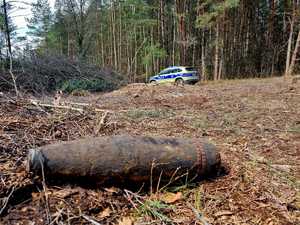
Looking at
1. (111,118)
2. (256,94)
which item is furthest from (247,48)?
(111,118)

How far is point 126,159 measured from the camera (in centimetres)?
244

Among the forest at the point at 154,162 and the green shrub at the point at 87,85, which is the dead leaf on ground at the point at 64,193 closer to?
the forest at the point at 154,162

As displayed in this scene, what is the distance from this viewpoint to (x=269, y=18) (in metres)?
23.2

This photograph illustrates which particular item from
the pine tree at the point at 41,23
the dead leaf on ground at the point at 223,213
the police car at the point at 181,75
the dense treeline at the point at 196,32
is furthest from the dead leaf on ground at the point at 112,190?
the pine tree at the point at 41,23

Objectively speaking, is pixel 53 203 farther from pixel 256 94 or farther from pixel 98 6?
pixel 98 6

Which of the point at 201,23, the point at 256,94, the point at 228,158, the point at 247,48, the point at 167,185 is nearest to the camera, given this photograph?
the point at 167,185

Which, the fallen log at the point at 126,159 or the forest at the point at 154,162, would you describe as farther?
the fallen log at the point at 126,159

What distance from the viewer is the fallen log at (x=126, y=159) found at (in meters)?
2.28

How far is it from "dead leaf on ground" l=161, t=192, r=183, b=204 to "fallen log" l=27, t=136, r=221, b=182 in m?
0.15

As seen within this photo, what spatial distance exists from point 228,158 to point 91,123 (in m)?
2.18

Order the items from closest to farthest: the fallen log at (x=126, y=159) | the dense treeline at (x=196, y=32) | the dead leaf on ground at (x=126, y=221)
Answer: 1. the dead leaf on ground at (x=126, y=221)
2. the fallen log at (x=126, y=159)
3. the dense treeline at (x=196, y=32)

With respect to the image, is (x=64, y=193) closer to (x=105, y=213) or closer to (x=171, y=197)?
(x=105, y=213)

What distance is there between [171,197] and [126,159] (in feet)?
1.60

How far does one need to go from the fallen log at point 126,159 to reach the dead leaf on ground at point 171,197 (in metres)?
0.15
